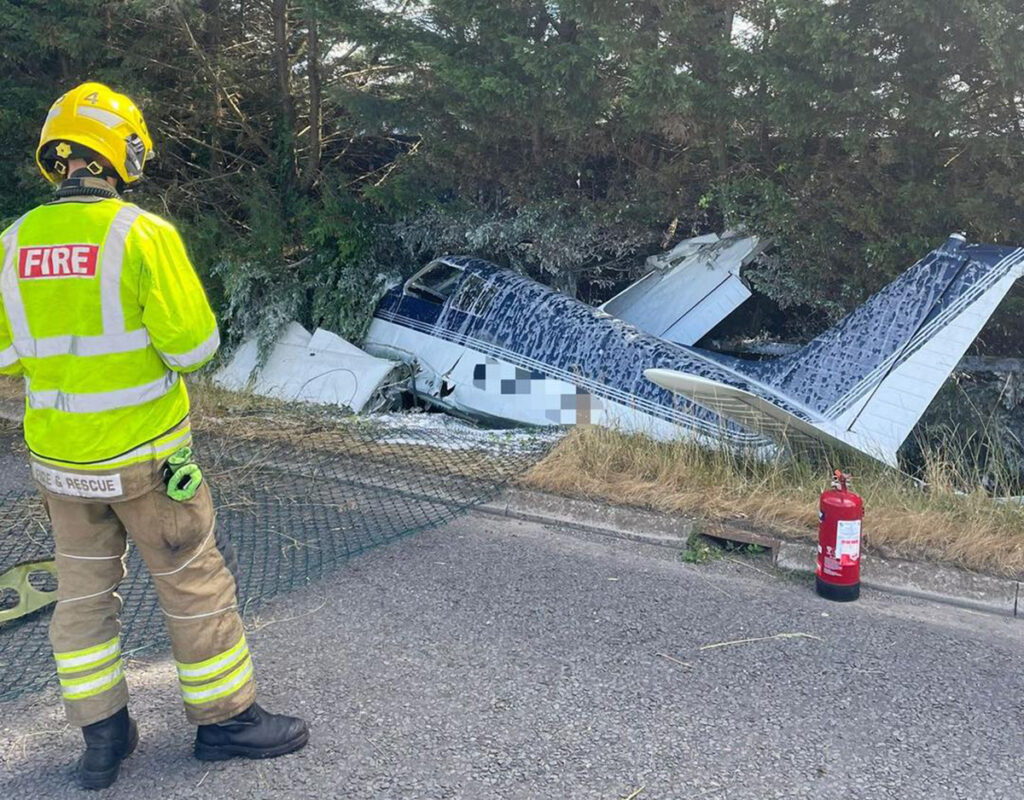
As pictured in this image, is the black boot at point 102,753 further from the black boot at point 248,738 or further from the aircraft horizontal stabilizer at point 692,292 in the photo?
the aircraft horizontal stabilizer at point 692,292

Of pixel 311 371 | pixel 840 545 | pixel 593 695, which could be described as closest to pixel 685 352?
pixel 840 545

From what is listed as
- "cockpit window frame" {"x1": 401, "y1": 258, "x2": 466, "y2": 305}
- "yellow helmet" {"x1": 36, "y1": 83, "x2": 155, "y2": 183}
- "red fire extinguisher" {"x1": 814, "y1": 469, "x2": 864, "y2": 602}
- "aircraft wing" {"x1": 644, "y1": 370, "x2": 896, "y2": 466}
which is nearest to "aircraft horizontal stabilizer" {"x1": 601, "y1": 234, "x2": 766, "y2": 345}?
"cockpit window frame" {"x1": 401, "y1": 258, "x2": 466, "y2": 305}

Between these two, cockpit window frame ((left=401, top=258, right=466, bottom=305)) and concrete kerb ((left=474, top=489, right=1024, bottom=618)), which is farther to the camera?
cockpit window frame ((left=401, top=258, right=466, bottom=305))

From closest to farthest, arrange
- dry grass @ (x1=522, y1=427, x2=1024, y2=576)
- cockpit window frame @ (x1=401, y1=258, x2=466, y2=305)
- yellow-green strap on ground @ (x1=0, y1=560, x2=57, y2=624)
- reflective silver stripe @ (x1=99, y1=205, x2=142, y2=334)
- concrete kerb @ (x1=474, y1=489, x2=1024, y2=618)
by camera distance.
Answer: reflective silver stripe @ (x1=99, y1=205, x2=142, y2=334) < yellow-green strap on ground @ (x1=0, y1=560, x2=57, y2=624) < concrete kerb @ (x1=474, y1=489, x2=1024, y2=618) < dry grass @ (x1=522, y1=427, x2=1024, y2=576) < cockpit window frame @ (x1=401, y1=258, x2=466, y2=305)

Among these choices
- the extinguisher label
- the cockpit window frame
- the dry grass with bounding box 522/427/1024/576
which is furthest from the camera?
the cockpit window frame

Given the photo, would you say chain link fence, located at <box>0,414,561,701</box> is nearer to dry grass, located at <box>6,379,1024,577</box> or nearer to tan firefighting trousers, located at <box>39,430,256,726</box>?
dry grass, located at <box>6,379,1024,577</box>

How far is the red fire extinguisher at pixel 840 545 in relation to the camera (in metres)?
4.16

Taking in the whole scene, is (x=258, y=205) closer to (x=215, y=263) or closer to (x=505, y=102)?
(x=215, y=263)

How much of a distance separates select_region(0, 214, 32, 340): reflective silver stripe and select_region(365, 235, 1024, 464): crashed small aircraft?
333 cm

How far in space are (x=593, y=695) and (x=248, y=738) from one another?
1.30m

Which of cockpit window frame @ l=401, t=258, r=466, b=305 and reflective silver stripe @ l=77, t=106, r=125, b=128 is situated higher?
reflective silver stripe @ l=77, t=106, r=125, b=128

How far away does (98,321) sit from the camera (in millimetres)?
2619

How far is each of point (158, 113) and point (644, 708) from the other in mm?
9203

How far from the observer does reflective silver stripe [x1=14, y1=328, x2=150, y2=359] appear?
2.63 metres
